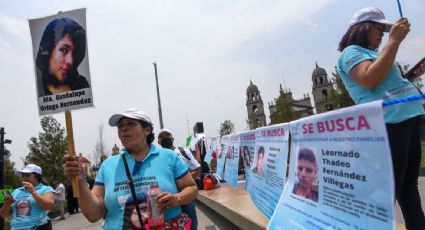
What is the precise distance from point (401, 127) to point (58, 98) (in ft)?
9.53

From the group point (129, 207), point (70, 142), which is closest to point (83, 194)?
point (129, 207)

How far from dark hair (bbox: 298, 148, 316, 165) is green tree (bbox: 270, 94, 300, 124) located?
6118 centimetres

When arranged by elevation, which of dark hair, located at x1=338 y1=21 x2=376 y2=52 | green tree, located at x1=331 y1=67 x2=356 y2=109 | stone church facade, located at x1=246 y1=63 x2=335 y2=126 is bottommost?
dark hair, located at x1=338 y1=21 x2=376 y2=52

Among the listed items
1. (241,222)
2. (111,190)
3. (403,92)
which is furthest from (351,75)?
(241,222)

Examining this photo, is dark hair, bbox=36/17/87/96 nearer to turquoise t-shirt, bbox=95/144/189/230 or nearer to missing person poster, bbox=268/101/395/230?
turquoise t-shirt, bbox=95/144/189/230

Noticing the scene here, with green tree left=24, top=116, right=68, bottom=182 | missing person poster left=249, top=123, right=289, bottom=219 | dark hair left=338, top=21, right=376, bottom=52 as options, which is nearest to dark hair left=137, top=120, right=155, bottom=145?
missing person poster left=249, top=123, right=289, bottom=219

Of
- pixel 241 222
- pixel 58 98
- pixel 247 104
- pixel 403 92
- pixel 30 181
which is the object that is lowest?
pixel 241 222

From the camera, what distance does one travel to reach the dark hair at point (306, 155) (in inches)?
102

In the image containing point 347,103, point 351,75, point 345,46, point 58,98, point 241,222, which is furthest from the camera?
point 347,103

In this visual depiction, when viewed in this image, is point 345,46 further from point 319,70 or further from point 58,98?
point 319,70

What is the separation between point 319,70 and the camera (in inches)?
4572

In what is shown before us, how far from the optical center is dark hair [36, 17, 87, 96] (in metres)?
3.87

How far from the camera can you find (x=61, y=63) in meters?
3.84

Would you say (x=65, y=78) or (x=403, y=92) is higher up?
(x=65, y=78)
